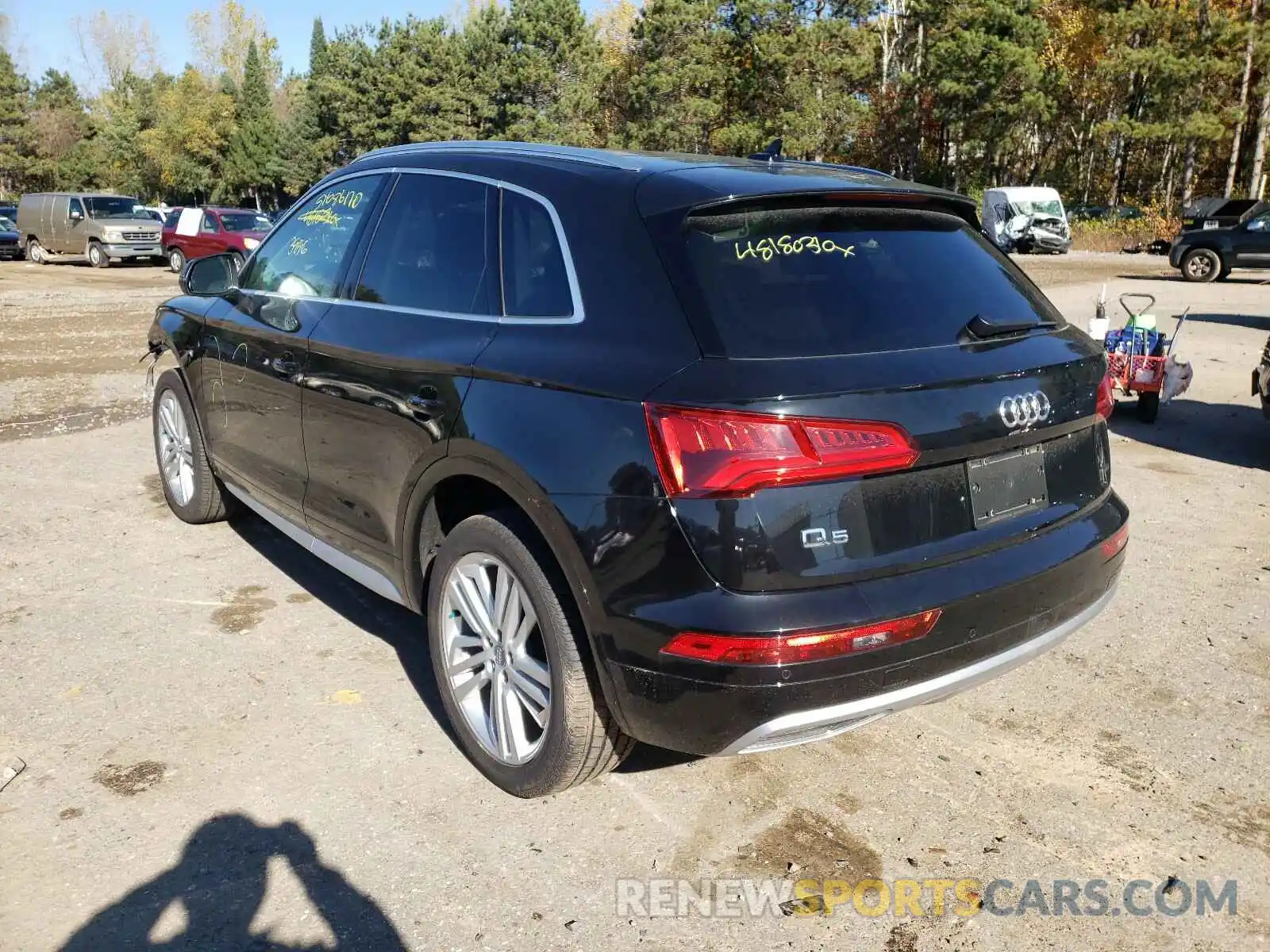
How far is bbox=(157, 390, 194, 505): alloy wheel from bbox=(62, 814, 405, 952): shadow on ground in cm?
292

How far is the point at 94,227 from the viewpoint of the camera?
94.9 feet

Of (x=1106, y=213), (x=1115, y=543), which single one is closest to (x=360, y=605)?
(x=1115, y=543)

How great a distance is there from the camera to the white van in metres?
33.4

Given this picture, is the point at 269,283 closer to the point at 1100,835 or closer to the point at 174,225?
the point at 1100,835

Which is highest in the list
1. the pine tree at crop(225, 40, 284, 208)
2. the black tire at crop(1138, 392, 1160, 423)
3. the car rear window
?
the pine tree at crop(225, 40, 284, 208)

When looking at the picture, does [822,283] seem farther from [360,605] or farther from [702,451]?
[360,605]

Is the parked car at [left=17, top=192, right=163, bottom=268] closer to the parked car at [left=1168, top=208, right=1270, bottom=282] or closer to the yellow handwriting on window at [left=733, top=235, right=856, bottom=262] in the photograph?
the parked car at [left=1168, top=208, right=1270, bottom=282]

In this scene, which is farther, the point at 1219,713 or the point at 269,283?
the point at 269,283

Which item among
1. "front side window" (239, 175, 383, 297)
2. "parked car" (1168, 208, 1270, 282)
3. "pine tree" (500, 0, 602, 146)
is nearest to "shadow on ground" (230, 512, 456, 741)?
"front side window" (239, 175, 383, 297)

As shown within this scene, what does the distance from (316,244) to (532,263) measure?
1522 mm

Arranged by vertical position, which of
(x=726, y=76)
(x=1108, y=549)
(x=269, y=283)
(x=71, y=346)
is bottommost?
(x=71, y=346)

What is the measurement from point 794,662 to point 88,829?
2.06 metres

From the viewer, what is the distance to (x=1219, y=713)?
357cm

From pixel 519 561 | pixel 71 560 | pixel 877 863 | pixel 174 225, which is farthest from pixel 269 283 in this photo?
pixel 174 225
